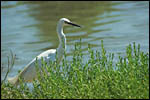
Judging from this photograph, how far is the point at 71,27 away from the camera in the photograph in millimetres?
17359

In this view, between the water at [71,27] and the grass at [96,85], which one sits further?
the water at [71,27]

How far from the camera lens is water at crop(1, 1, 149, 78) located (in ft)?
45.3

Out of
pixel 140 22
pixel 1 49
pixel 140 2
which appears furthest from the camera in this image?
pixel 140 2

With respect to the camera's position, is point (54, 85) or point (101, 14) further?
point (101, 14)

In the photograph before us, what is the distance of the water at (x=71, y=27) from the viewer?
1381cm

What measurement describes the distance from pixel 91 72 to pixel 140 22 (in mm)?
10837

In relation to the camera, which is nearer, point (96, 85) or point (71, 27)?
point (96, 85)

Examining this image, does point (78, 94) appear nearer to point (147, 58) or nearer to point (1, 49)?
point (147, 58)

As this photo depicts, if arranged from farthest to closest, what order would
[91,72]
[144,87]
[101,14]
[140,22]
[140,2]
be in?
[140,2]
[101,14]
[140,22]
[91,72]
[144,87]

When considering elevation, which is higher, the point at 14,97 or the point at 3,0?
the point at 3,0

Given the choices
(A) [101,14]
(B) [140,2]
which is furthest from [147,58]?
(B) [140,2]

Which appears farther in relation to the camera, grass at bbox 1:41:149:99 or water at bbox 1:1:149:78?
water at bbox 1:1:149:78

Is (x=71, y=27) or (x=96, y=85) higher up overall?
(x=71, y=27)

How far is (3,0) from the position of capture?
25.4m
